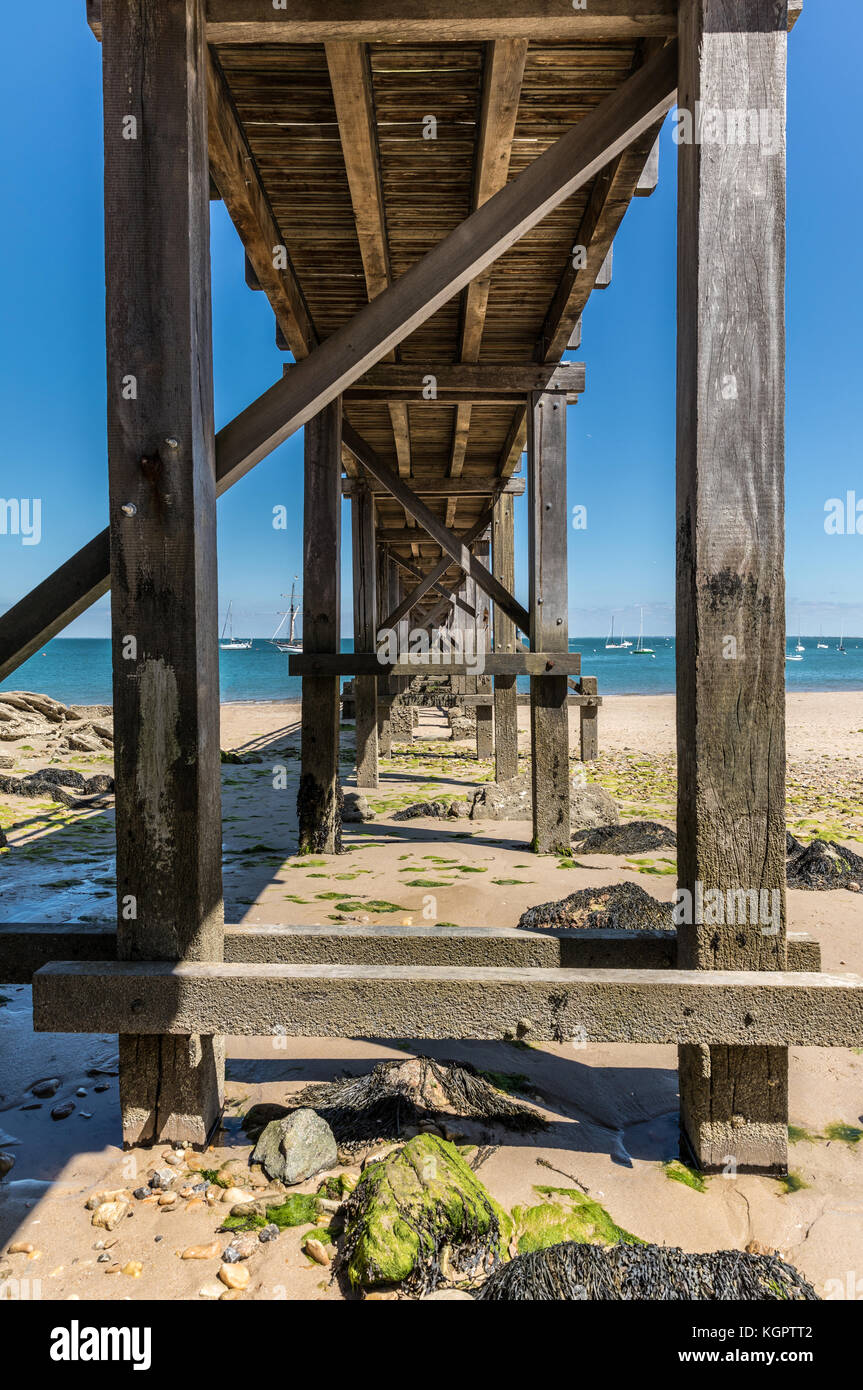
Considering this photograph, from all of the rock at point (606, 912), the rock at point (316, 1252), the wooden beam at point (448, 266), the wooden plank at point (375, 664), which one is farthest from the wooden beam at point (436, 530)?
the rock at point (316, 1252)

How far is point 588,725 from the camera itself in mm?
13039

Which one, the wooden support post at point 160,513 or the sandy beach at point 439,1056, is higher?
the wooden support post at point 160,513

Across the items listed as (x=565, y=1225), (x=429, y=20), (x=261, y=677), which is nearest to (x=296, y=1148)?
(x=565, y=1225)

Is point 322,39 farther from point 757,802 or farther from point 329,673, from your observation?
point 329,673

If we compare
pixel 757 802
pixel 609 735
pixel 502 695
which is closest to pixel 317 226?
pixel 757 802

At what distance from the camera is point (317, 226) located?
14.3 feet

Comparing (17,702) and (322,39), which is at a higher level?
(322,39)

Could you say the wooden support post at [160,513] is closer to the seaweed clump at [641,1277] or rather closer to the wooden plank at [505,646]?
the seaweed clump at [641,1277]

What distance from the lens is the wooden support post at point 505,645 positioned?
973 cm

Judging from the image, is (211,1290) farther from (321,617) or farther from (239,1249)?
(321,617)

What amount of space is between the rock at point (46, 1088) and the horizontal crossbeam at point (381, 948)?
53cm

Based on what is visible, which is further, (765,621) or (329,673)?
(329,673)

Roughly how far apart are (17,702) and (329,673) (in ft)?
43.7

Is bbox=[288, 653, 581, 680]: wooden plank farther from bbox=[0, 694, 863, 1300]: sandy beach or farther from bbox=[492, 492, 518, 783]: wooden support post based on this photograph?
bbox=[492, 492, 518, 783]: wooden support post
